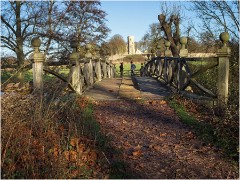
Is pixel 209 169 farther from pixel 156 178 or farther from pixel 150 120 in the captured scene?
pixel 150 120

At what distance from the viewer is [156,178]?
411 cm

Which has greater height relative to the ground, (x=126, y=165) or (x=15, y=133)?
(x=15, y=133)

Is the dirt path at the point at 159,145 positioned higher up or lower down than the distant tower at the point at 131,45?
lower down

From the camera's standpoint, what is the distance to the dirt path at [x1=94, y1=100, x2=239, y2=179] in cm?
432

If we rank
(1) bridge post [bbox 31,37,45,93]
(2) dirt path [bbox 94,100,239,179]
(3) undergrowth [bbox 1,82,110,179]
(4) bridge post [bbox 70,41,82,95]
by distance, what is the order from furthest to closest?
(4) bridge post [bbox 70,41,82,95], (1) bridge post [bbox 31,37,45,93], (2) dirt path [bbox 94,100,239,179], (3) undergrowth [bbox 1,82,110,179]

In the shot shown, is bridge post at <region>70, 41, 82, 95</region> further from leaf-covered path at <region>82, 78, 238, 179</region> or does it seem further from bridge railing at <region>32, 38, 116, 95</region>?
leaf-covered path at <region>82, 78, 238, 179</region>

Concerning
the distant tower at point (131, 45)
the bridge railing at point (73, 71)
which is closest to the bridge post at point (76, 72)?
the bridge railing at point (73, 71)

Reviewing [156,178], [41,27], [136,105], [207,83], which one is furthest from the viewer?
[41,27]

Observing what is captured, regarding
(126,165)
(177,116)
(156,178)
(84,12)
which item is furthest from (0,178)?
(84,12)

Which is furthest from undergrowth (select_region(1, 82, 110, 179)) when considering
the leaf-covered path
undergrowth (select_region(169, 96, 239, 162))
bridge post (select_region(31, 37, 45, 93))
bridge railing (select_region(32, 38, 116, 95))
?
undergrowth (select_region(169, 96, 239, 162))

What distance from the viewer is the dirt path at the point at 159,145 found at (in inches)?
170

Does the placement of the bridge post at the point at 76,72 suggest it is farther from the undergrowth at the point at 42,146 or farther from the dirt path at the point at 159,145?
the undergrowth at the point at 42,146

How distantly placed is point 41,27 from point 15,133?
54.6 feet

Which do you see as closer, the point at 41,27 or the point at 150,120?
the point at 150,120
